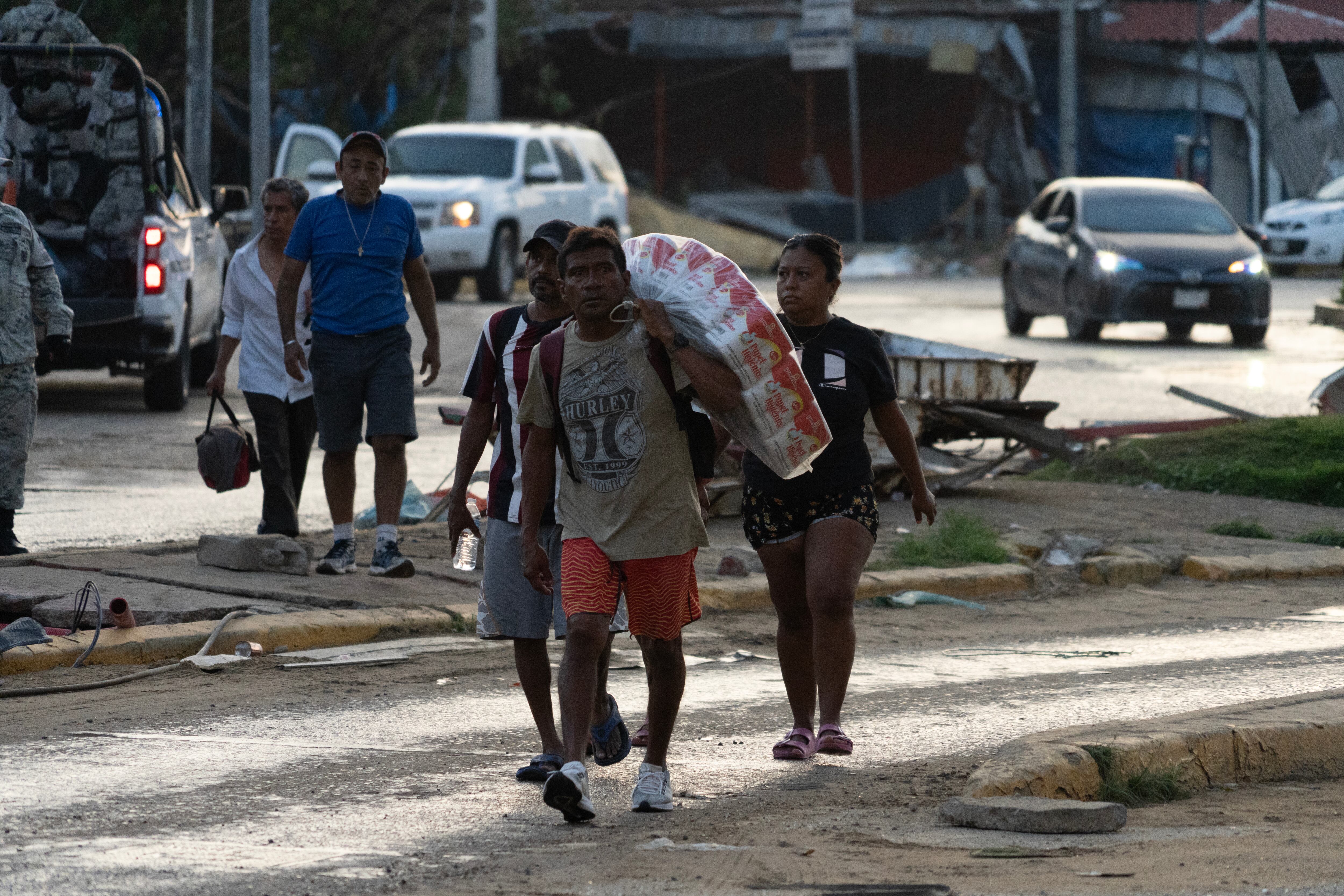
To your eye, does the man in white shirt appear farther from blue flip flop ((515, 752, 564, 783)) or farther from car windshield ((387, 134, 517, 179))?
car windshield ((387, 134, 517, 179))

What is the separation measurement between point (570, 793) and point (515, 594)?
74cm

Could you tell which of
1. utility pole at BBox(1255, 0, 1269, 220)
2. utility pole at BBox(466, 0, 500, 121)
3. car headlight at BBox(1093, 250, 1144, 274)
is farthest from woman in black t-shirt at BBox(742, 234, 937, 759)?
utility pole at BBox(1255, 0, 1269, 220)

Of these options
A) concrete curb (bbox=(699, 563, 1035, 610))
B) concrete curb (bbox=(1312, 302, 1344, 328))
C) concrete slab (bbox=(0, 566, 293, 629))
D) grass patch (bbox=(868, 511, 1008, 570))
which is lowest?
concrete curb (bbox=(699, 563, 1035, 610))

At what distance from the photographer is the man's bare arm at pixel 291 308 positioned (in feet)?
26.9

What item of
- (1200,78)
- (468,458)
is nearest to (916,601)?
(468,458)

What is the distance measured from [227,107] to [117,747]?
83.7 ft

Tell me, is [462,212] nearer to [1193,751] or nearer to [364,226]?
[364,226]

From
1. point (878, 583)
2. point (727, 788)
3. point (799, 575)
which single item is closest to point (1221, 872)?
point (727, 788)

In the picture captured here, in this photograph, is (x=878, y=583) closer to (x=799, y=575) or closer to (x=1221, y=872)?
(x=799, y=575)

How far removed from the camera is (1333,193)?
3228cm

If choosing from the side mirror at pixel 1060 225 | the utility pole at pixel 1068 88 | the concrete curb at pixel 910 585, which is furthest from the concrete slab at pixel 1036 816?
the utility pole at pixel 1068 88

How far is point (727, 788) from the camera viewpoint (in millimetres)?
5406

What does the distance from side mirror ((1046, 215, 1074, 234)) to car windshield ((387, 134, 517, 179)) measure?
6.90 metres

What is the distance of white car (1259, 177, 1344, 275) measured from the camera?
31.4 m
